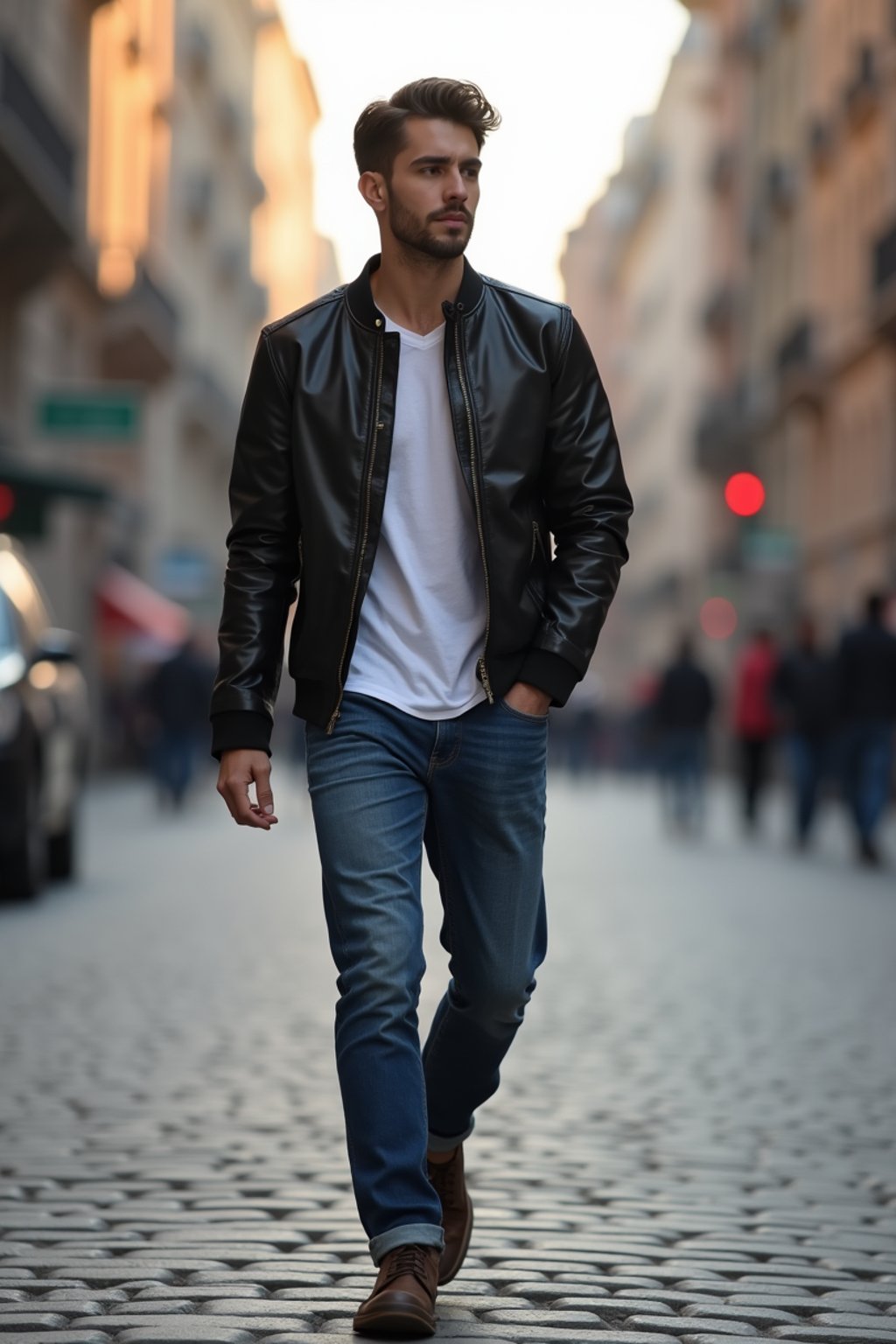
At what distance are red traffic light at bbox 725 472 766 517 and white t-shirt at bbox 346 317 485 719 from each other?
978 inches

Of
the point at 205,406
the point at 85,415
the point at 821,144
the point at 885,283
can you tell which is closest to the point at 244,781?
the point at 85,415

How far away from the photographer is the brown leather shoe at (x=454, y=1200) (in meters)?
4.48

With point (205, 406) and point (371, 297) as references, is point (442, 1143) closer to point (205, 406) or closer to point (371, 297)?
point (371, 297)

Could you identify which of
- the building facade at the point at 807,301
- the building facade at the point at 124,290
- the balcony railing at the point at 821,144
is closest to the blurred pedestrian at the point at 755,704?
the building facade at the point at 124,290

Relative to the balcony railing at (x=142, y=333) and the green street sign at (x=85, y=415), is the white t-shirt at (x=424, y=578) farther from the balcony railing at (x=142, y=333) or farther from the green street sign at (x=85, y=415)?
the balcony railing at (x=142, y=333)

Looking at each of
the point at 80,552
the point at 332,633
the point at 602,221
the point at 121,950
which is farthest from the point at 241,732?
the point at 602,221

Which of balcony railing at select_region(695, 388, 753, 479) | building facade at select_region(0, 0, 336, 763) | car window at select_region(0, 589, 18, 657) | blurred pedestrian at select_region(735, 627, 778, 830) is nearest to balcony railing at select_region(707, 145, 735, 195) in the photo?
balcony railing at select_region(695, 388, 753, 479)

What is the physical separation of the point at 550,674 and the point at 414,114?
964 millimetres

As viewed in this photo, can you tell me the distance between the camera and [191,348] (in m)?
51.1

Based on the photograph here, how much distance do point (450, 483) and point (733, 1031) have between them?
4843mm

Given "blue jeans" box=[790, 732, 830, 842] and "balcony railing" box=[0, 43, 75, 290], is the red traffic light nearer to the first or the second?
"balcony railing" box=[0, 43, 75, 290]

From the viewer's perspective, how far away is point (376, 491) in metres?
4.21

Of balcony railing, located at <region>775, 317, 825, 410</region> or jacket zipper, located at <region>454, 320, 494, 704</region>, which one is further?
balcony railing, located at <region>775, 317, 825, 410</region>

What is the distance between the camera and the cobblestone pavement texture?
14.3 ft
